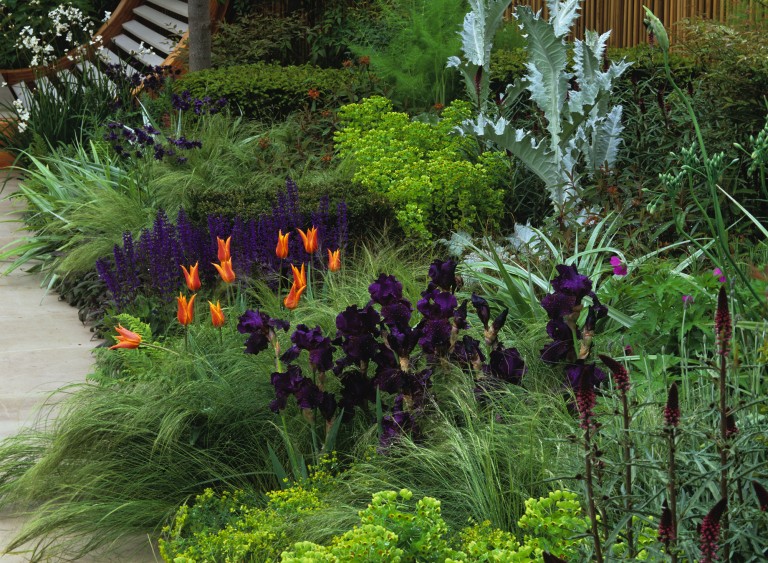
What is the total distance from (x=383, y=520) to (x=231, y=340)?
6.64 feet

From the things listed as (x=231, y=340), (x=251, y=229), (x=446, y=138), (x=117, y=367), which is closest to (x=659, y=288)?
(x=231, y=340)

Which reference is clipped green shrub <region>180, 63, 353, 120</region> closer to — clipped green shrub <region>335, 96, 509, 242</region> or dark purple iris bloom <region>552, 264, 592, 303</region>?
clipped green shrub <region>335, 96, 509, 242</region>

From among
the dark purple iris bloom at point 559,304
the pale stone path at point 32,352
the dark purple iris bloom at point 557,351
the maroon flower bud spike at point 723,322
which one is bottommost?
the pale stone path at point 32,352

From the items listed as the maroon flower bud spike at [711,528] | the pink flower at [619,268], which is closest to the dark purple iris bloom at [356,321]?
the pink flower at [619,268]

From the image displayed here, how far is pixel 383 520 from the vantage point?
277 cm

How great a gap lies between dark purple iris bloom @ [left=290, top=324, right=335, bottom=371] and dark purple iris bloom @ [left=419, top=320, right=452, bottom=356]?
35 centimetres

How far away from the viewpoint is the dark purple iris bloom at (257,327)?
375 centimetres

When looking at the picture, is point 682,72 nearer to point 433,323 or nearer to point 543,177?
point 543,177

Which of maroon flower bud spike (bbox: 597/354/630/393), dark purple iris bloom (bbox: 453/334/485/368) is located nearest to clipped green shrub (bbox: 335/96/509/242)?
dark purple iris bloom (bbox: 453/334/485/368)

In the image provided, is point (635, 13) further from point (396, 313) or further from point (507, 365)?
point (396, 313)

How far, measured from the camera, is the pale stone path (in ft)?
15.4

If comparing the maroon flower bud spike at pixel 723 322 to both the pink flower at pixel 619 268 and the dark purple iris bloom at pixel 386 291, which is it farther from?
the pink flower at pixel 619 268

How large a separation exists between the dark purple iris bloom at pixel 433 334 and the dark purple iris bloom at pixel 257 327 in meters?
0.50

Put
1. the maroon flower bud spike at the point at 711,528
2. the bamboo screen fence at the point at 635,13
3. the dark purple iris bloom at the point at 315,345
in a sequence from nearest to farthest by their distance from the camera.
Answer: the maroon flower bud spike at the point at 711,528 < the dark purple iris bloom at the point at 315,345 < the bamboo screen fence at the point at 635,13
